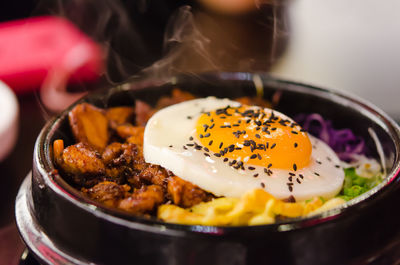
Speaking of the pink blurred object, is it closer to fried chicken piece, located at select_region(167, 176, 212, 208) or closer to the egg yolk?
the egg yolk

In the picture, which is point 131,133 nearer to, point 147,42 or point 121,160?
point 121,160

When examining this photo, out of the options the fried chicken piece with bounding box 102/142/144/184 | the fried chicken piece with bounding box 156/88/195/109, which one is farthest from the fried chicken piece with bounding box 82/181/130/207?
the fried chicken piece with bounding box 156/88/195/109

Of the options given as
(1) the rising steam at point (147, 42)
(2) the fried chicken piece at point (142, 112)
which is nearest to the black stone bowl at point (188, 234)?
(2) the fried chicken piece at point (142, 112)

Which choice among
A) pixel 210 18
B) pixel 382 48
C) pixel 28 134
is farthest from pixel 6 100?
pixel 382 48

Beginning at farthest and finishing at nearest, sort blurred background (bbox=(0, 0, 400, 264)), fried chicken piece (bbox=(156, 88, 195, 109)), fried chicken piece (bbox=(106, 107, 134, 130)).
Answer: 1. blurred background (bbox=(0, 0, 400, 264))
2. fried chicken piece (bbox=(156, 88, 195, 109))
3. fried chicken piece (bbox=(106, 107, 134, 130))

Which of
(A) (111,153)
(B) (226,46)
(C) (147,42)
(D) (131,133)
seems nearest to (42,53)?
(C) (147,42)
